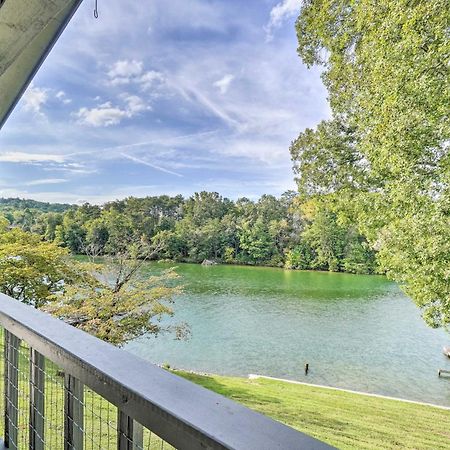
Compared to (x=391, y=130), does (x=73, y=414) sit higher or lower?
lower

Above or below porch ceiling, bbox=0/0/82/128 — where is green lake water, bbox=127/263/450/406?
below

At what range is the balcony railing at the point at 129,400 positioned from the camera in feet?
1.34

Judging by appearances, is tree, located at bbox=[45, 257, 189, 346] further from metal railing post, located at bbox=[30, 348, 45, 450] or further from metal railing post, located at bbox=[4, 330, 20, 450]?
metal railing post, located at bbox=[30, 348, 45, 450]

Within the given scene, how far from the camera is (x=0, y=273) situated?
7.53 m

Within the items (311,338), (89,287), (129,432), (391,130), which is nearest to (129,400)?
(129,432)

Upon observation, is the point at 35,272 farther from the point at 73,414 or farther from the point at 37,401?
the point at 73,414

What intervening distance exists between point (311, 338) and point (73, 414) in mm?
12655

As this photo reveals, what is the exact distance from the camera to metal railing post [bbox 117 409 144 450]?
21.5 inches

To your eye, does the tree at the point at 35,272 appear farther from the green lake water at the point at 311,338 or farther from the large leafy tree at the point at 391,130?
the large leafy tree at the point at 391,130

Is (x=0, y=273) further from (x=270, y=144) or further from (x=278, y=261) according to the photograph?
(x=278, y=261)

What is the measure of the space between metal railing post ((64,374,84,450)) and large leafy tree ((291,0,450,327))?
5324 mm

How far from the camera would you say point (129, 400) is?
0.52 m

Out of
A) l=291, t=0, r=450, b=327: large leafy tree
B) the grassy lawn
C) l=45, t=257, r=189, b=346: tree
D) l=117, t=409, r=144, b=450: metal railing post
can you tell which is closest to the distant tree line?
l=45, t=257, r=189, b=346: tree

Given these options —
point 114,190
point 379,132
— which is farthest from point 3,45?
point 114,190
